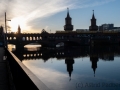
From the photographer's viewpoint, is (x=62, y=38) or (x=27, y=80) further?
(x=62, y=38)

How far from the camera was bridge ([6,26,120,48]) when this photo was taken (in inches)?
3740

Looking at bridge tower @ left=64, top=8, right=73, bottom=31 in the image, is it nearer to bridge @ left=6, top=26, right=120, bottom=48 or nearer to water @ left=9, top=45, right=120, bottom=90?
bridge @ left=6, top=26, right=120, bottom=48

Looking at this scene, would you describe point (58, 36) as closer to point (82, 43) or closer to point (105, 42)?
point (82, 43)

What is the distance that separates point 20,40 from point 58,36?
25074mm

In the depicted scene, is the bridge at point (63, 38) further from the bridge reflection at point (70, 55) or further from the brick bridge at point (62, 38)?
the bridge reflection at point (70, 55)

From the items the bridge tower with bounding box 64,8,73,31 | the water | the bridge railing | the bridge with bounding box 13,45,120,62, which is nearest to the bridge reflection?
the bridge with bounding box 13,45,120,62

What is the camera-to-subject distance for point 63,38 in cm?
11081

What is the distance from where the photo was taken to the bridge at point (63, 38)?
9500 cm

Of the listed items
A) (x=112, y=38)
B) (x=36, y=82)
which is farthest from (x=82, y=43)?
(x=36, y=82)

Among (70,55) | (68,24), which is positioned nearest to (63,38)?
(68,24)

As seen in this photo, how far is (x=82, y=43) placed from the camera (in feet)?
378

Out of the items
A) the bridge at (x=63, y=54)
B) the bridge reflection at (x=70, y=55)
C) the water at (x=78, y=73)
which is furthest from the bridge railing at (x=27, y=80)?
the bridge at (x=63, y=54)

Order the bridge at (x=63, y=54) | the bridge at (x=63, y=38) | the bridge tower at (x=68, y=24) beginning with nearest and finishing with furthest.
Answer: the bridge at (x=63, y=54), the bridge at (x=63, y=38), the bridge tower at (x=68, y=24)

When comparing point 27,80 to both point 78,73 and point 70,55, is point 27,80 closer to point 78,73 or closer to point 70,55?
point 78,73
